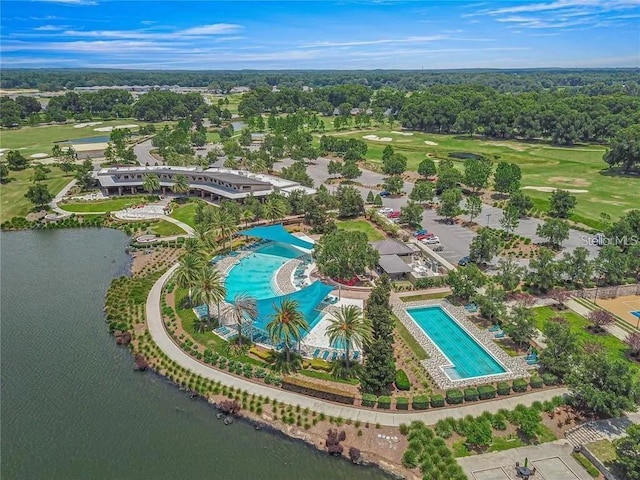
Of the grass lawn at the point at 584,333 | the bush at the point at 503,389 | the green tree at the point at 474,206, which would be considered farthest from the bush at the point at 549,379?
the green tree at the point at 474,206

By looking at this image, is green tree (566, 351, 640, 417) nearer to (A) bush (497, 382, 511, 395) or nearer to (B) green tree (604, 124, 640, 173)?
(A) bush (497, 382, 511, 395)

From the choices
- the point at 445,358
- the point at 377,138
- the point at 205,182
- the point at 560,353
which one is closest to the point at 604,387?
the point at 560,353

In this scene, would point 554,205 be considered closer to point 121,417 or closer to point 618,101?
point 121,417

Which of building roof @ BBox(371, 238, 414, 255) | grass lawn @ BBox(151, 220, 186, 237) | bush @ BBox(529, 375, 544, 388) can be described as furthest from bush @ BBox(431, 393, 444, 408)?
grass lawn @ BBox(151, 220, 186, 237)

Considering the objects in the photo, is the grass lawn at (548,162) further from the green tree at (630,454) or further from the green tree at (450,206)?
the green tree at (630,454)

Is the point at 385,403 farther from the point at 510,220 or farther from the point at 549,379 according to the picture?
the point at 510,220

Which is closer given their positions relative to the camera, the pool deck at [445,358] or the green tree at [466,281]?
the pool deck at [445,358]

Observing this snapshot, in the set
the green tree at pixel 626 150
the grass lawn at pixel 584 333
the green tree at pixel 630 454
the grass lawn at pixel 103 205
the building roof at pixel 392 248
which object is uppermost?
the green tree at pixel 626 150
